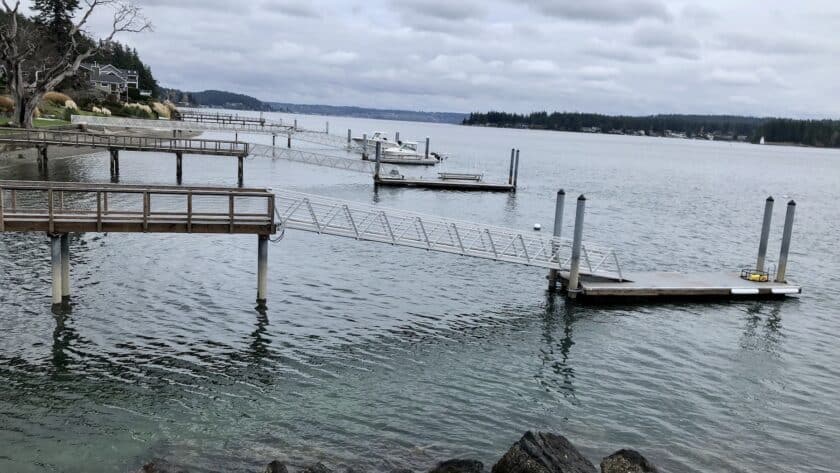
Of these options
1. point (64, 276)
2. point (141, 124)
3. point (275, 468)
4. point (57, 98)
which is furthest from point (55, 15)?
point (275, 468)

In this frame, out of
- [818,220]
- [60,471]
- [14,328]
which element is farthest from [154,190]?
[818,220]

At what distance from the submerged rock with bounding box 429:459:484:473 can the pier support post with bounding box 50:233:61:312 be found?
1403 centimetres

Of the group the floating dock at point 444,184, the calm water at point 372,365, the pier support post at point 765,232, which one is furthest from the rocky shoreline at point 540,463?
the floating dock at point 444,184

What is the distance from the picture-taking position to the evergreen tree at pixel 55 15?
94625 millimetres

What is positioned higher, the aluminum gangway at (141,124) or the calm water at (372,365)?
the aluminum gangway at (141,124)

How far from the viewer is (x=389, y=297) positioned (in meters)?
25.1

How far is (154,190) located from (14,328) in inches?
212

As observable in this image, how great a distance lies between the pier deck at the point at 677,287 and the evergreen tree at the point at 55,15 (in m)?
91.7

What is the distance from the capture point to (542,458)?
37.5ft

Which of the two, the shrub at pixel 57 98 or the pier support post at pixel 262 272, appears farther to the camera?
the shrub at pixel 57 98

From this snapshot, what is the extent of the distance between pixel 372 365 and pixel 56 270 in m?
10.0

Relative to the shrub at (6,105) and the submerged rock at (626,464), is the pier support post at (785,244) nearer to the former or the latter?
the submerged rock at (626,464)

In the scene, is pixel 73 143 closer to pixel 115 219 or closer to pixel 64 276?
pixel 64 276

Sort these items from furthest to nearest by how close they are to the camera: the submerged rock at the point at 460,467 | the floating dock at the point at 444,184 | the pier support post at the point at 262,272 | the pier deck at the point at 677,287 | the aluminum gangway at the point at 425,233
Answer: the floating dock at the point at 444,184 → the pier deck at the point at 677,287 → the aluminum gangway at the point at 425,233 → the pier support post at the point at 262,272 → the submerged rock at the point at 460,467
